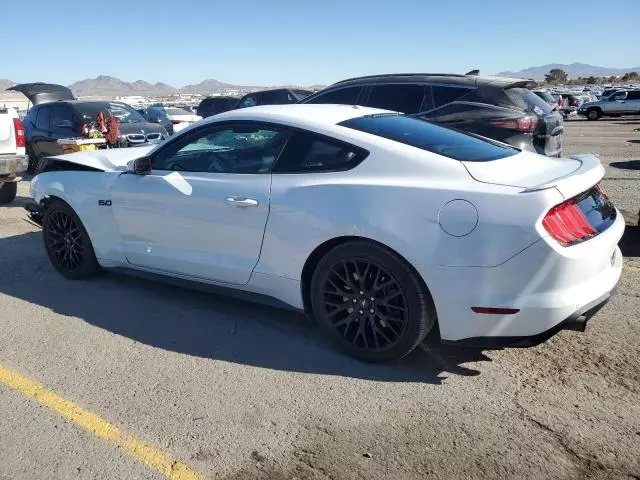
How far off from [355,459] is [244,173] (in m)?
2.17

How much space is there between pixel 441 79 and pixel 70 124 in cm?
693

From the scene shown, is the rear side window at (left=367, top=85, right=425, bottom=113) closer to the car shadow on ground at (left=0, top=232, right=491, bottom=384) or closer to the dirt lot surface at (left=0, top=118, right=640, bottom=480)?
the dirt lot surface at (left=0, top=118, right=640, bottom=480)

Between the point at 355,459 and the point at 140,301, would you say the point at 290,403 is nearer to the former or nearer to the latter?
the point at 355,459

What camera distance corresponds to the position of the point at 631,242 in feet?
20.5

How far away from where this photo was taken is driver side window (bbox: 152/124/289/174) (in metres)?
4.22

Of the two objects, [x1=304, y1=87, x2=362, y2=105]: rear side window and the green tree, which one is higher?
[x1=304, y1=87, x2=362, y2=105]: rear side window

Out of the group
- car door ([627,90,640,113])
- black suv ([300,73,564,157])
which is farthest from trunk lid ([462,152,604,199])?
car door ([627,90,640,113])

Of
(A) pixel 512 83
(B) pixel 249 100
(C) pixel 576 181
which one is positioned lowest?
(B) pixel 249 100

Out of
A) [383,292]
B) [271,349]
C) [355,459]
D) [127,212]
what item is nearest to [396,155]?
[383,292]

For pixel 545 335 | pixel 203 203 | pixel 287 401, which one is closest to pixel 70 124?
pixel 203 203

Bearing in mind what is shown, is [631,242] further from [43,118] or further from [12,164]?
[43,118]

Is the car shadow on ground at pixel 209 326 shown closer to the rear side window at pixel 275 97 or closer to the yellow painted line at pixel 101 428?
the yellow painted line at pixel 101 428

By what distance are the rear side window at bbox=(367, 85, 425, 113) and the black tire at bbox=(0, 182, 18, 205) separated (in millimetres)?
5692

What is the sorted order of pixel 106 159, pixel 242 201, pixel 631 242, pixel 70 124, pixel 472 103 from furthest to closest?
1. pixel 70 124
2. pixel 472 103
3. pixel 631 242
4. pixel 106 159
5. pixel 242 201
